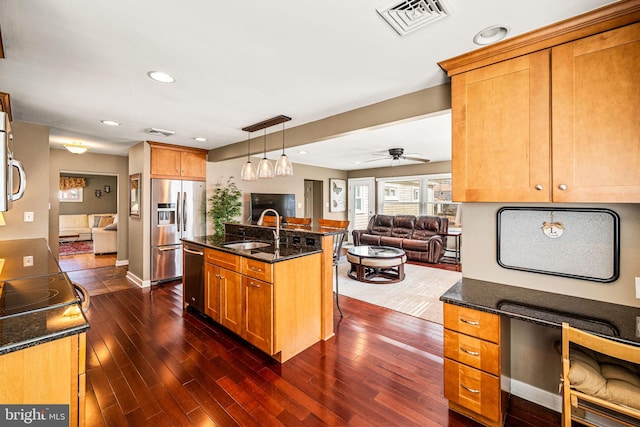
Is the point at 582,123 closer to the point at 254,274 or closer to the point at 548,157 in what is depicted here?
the point at 548,157

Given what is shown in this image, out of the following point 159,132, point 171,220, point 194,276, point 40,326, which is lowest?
point 194,276

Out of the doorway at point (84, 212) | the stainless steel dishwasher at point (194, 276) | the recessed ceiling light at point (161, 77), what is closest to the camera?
the recessed ceiling light at point (161, 77)

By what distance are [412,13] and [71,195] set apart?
1169 centimetres

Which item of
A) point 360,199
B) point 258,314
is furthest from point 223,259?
point 360,199

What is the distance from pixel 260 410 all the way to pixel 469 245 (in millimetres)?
1944

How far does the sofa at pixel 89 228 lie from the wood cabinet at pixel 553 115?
824 cm

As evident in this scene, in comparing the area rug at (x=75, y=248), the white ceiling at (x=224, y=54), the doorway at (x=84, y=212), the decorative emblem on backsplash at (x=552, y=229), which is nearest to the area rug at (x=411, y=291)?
the decorative emblem on backsplash at (x=552, y=229)

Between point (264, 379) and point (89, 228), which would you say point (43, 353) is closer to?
point (264, 379)

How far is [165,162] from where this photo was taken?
15.8ft

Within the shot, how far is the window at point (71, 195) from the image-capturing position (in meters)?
9.14

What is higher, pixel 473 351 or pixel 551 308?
pixel 551 308

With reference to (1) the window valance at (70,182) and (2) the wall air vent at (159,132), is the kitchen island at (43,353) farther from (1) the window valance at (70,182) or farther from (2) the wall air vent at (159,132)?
(1) the window valance at (70,182)

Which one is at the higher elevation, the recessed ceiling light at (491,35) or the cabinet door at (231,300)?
the recessed ceiling light at (491,35)

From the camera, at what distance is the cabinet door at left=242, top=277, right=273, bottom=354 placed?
94.7 inches
